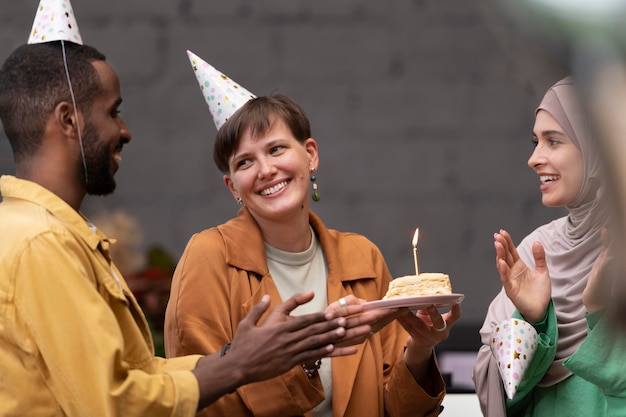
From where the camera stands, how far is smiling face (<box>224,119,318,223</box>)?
183 centimetres

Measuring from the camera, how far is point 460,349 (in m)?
3.03

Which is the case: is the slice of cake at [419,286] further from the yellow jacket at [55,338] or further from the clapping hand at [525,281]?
the yellow jacket at [55,338]

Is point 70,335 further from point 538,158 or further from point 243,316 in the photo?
point 538,158

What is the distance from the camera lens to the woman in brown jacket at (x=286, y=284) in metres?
1.69

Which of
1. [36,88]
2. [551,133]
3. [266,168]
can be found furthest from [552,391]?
[36,88]

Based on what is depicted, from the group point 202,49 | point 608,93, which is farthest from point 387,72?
Answer: point 608,93

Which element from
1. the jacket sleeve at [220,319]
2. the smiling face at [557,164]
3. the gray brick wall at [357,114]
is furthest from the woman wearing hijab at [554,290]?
the gray brick wall at [357,114]

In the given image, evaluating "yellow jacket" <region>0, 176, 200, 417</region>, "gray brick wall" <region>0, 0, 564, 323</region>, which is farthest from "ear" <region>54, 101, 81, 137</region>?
"gray brick wall" <region>0, 0, 564, 323</region>

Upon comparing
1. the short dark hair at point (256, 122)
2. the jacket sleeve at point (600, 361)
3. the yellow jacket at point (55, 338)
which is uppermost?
the short dark hair at point (256, 122)

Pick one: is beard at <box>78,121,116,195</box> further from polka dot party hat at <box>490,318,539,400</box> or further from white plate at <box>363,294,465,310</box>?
polka dot party hat at <box>490,318,539,400</box>

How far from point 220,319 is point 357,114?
5.75 ft

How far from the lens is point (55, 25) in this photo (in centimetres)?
145

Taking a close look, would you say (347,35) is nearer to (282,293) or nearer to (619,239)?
(282,293)

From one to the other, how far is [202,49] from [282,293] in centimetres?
177
